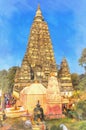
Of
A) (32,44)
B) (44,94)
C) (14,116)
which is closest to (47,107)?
(44,94)

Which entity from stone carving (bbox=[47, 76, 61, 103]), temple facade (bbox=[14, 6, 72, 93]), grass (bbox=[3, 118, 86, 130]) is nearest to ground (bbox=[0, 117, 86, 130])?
grass (bbox=[3, 118, 86, 130])

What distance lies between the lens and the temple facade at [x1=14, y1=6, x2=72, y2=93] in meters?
47.6

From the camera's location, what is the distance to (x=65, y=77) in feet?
164

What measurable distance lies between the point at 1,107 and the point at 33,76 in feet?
66.9

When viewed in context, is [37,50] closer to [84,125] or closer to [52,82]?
[52,82]

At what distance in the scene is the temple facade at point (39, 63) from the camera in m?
47.6

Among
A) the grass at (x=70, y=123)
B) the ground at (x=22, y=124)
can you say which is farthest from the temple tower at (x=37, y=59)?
the ground at (x=22, y=124)

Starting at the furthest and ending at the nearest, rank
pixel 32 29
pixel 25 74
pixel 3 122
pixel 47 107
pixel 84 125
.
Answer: pixel 32 29 < pixel 25 74 < pixel 47 107 < pixel 3 122 < pixel 84 125

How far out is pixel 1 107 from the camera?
91.4 feet

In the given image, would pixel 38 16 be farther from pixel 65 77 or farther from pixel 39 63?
pixel 65 77

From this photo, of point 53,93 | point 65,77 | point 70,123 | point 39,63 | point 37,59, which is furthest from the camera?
point 65,77

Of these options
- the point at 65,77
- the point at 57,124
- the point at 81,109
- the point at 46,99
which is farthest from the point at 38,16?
the point at 57,124

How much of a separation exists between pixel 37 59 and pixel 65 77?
4.96 m

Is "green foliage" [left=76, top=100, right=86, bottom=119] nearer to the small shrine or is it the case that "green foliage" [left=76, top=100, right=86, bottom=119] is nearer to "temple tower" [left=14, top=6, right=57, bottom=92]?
the small shrine
